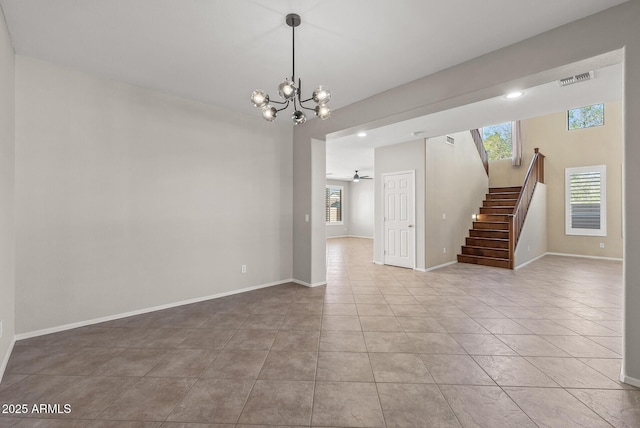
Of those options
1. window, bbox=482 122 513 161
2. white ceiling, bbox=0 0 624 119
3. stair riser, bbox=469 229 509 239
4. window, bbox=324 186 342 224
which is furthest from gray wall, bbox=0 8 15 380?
window, bbox=482 122 513 161

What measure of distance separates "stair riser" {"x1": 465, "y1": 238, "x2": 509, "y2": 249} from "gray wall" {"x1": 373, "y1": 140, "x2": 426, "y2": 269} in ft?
6.65

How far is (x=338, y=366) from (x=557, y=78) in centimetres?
328

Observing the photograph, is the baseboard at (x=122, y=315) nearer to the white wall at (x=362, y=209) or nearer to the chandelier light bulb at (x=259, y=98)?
the chandelier light bulb at (x=259, y=98)

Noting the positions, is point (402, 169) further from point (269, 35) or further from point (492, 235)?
point (269, 35)

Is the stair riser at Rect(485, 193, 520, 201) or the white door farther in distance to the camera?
the stair riser at Rect(485, 193, 520, 201)

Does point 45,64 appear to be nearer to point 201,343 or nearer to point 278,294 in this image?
point 201,343

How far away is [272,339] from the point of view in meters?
2.81

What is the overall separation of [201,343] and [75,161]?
244 cm

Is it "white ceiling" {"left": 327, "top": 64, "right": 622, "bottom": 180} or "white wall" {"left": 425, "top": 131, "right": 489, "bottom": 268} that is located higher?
"white ceiling" {"left": 327, "top": 64, "right": 622, "bottom": 180}

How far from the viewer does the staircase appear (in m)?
6.40

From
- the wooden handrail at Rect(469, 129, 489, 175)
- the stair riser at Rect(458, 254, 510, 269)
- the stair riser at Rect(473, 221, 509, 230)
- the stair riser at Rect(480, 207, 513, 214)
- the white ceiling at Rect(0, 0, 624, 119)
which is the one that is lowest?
the stair riser at Rect(458, 254, 510, 269)

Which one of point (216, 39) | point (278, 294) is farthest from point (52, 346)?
point (216, 39)

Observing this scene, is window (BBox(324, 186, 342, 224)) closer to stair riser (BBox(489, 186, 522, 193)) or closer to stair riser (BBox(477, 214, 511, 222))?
stair riser (BBox(489, 186, 522, 193))

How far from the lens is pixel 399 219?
6418mm
